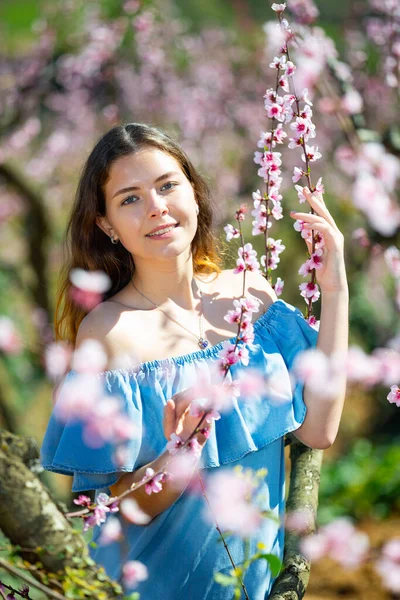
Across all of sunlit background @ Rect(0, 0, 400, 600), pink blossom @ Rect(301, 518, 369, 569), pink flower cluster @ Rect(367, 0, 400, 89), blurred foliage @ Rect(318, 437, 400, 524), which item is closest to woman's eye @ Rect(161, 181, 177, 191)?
pink blossom @ Rect(301, 518, 369, 569)

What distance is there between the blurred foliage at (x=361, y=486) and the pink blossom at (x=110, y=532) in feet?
9.22

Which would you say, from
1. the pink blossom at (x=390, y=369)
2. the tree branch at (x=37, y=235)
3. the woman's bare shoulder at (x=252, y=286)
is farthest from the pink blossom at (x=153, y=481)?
the tree branch at (x=37, y=235)

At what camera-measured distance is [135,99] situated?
15.6 ft

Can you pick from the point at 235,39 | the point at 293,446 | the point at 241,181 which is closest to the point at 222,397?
the point at 293,446

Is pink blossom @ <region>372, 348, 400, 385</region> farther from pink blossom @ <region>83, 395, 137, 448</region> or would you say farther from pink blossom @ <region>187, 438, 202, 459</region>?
pink blossom @ <region>83, 395, 137, 448</region>

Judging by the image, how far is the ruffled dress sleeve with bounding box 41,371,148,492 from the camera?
4.69 ft

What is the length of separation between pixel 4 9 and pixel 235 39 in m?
5.25

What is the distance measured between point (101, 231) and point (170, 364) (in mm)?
428

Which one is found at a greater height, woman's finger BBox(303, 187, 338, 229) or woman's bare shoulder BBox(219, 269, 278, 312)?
woman's finger BBox(303, 187, 338, 229)

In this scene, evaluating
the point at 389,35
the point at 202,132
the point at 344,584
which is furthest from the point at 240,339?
the point at 202,132

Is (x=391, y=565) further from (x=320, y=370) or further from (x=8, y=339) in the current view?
(x=8, y=339)

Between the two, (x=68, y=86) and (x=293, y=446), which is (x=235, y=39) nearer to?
(x=68, y=86)

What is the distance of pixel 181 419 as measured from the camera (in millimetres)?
1289

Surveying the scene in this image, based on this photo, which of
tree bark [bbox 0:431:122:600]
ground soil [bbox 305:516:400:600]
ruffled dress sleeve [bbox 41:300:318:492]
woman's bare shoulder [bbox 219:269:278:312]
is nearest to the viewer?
tree bark [bbox 0:431:122:600]
